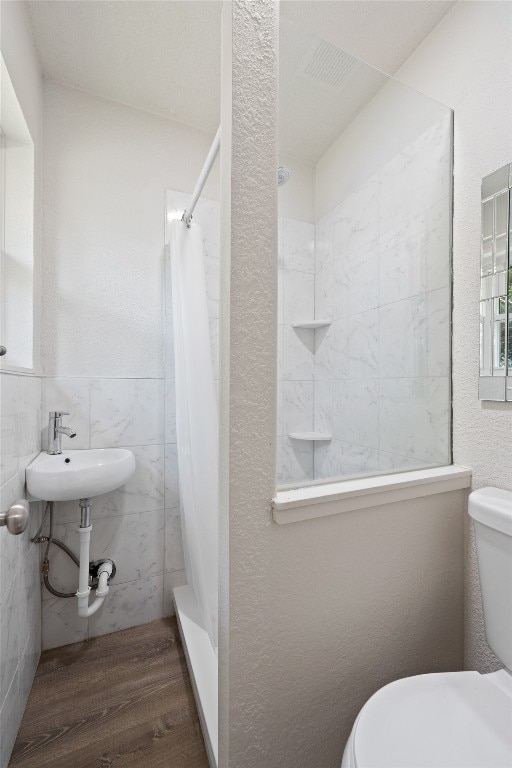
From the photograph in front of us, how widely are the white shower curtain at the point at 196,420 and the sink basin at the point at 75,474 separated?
0.87ft

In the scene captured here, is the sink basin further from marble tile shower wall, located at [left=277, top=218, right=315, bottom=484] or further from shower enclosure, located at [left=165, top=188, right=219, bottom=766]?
marble tile shower wall, located at [left=277, top=218, right=315, bottom=484]

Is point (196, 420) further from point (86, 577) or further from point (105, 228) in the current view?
point (105, 228)

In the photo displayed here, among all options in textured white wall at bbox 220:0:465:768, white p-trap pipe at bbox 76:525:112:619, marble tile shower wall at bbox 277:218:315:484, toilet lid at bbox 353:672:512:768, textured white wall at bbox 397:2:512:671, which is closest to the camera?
toilet lid at bbox 353:672:512:768

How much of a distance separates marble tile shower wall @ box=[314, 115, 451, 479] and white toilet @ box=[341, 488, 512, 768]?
0.33 m

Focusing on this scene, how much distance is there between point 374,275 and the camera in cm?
122

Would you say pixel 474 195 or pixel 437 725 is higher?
pixel 474 195

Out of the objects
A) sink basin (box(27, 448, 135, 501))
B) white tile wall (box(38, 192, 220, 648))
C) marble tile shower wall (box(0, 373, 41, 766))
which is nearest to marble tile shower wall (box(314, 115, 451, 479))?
white tile wall (box(38, 192, 220, 648))

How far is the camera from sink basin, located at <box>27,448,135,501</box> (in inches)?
47.8

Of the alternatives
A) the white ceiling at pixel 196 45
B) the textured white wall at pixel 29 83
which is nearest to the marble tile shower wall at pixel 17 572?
the textured white wall at pixel 29 83

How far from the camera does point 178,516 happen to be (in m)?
1.72

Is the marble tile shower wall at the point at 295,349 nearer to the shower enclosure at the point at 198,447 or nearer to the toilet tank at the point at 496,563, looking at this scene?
the shower enclosure at the point at 198,447

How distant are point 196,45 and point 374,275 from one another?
3.98ft

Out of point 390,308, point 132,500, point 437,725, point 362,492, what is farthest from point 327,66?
point 132,500

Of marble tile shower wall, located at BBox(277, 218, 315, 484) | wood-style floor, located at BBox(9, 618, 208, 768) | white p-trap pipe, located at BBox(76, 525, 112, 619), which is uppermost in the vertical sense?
marble tile shower wall, located at BBox(277, 218, 315, 484)
